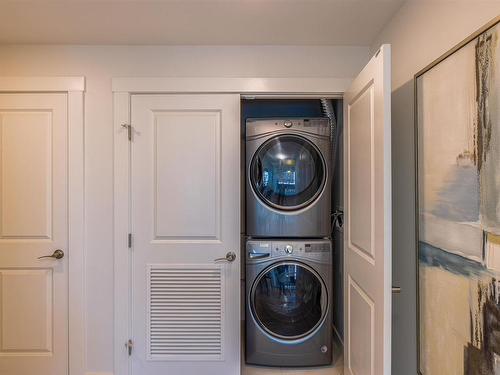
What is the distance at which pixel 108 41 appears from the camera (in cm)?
193

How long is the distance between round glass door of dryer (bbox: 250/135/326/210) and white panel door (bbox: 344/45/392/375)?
41 cm

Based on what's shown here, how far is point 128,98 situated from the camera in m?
1.99

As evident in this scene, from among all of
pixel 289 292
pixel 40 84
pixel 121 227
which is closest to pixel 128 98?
pixel 40 84

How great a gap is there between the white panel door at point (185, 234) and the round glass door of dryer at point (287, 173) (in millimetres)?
286

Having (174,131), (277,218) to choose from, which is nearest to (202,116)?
(174,131)

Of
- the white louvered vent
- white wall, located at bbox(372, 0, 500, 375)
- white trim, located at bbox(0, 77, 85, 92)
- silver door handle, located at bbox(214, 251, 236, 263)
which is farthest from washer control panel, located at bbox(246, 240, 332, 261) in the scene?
white trim, located at bbox(0, 77, 85, 92)

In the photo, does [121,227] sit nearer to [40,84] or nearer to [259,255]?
[259,255]

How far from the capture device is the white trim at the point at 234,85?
1.96 metres

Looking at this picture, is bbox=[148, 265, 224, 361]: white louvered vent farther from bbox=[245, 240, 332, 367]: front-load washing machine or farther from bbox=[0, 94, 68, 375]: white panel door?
bbox=[0, 94, 68, 375]: white panel door

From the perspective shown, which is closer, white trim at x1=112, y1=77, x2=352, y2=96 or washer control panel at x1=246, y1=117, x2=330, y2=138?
white trim at x1=112, y1=77, x2=352, y2=96

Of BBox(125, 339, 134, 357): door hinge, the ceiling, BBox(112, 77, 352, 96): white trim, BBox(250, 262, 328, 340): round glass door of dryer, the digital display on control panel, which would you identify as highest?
the ceiling

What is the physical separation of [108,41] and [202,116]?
0.75 metres

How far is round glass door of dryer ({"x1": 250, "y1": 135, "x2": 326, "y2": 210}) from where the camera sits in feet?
7.27

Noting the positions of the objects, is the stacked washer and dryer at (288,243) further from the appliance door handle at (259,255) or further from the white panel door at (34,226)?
the white panel door at (34,226)
